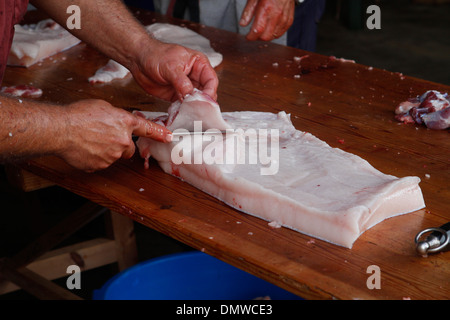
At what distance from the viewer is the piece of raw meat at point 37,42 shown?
10.8 ft

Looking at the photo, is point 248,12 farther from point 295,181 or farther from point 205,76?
point 295,181

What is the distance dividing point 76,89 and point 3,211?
213 centimetres

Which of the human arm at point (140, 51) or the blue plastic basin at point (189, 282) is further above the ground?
the human arm at point (140, 51)

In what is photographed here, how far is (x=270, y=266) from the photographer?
1.71 m

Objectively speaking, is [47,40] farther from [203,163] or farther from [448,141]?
[448,141]

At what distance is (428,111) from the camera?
2.54 m

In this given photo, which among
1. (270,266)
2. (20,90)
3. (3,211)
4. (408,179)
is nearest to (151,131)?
(270,266)

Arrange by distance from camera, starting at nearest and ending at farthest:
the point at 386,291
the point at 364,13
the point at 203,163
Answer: the point at 386,291, the point at 203,163, the point at 364,13

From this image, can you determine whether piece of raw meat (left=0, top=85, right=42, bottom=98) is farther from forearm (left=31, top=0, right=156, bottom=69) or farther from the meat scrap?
the meat scrap

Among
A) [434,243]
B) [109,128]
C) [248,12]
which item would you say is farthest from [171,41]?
[434,243]

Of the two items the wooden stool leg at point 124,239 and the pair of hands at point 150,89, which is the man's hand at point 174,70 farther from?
the wooden stool leg at point 124,239

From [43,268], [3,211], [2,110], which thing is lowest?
[3,211]

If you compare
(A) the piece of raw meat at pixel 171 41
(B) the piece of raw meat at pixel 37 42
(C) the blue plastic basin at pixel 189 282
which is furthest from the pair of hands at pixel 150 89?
(B) the piece of raw meat at pixel 37 42

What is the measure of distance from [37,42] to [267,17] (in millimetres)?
1372
